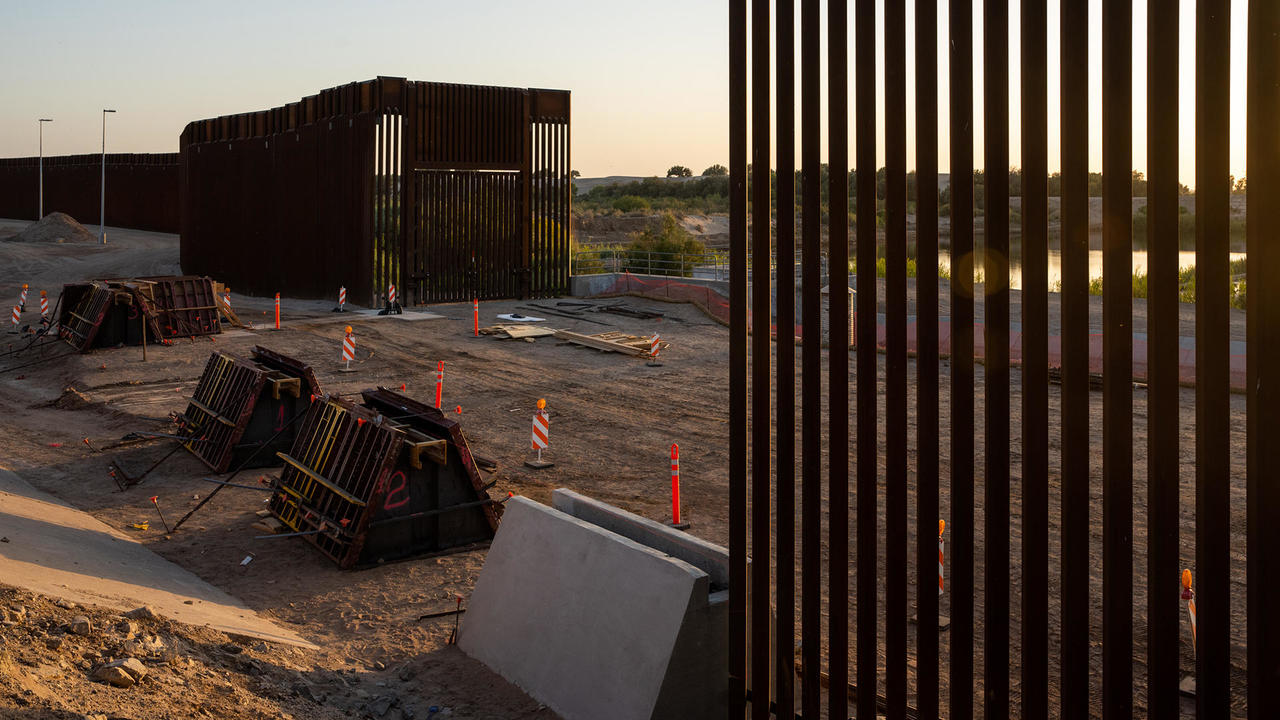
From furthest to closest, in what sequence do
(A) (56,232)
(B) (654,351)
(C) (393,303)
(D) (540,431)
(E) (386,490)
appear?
(A) (56,232), (C) (393,303), (B) (654,351), (D) (540,431), (E) (386,490)

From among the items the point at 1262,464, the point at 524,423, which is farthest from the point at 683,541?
the point at 524,423

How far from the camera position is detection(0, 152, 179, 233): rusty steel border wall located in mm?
64062

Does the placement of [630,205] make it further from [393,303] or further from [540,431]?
[540,431]

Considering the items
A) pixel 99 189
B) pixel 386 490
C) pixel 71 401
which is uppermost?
pixel 99 189

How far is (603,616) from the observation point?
725 centimetres

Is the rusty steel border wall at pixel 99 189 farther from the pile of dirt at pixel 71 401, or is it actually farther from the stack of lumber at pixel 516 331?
the pile of dirt at pixel 71 401

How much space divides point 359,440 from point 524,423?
7285 mm

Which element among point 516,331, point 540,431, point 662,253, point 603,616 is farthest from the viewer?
point 662,253

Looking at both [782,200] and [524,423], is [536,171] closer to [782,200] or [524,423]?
[524,423]

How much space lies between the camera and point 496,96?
36.2 m

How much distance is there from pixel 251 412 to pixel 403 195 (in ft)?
69.0

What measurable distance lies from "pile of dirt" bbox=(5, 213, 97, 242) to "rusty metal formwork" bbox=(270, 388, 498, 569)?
175ft

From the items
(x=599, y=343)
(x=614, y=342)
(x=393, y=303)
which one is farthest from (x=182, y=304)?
(x=614, y=342)

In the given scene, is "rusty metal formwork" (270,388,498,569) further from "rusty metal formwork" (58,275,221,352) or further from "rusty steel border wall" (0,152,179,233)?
"rusty steel border wall" (0,152,179,233)
